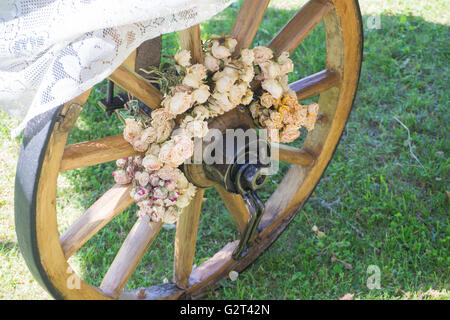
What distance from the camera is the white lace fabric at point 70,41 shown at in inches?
41.8

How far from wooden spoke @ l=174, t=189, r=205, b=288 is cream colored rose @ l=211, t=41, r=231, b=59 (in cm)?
54

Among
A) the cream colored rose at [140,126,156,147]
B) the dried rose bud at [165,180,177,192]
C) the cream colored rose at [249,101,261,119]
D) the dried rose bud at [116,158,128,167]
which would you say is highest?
the cream colored rose at [140,126,156,147]

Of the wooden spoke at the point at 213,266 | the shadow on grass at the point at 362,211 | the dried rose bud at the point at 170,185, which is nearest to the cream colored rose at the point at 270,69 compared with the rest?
the dried rose bud at the point at 170,185

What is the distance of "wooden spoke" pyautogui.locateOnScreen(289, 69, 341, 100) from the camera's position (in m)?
1.82

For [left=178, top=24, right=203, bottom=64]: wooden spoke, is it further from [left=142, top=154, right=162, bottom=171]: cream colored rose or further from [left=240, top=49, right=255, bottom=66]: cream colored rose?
Answer: [left=142, top=154, right=162, bottom=171]: cream colored rose

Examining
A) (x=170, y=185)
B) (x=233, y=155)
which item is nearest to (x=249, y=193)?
(x=233, y=155)

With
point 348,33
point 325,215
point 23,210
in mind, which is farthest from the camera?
point 325,215

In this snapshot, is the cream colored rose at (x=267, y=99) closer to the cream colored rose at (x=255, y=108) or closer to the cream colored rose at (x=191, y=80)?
the cream colored rose at (x=255, y=108)

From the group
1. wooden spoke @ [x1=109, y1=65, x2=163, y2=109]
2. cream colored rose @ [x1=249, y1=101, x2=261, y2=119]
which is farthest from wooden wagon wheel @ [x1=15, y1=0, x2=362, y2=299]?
cream colored rose @ [x1=249, y1=101, x2=261, y2=119]

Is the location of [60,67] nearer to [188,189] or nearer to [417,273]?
[188,189]

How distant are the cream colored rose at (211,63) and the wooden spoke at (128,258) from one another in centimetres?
54

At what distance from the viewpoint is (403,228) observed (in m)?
2.17
